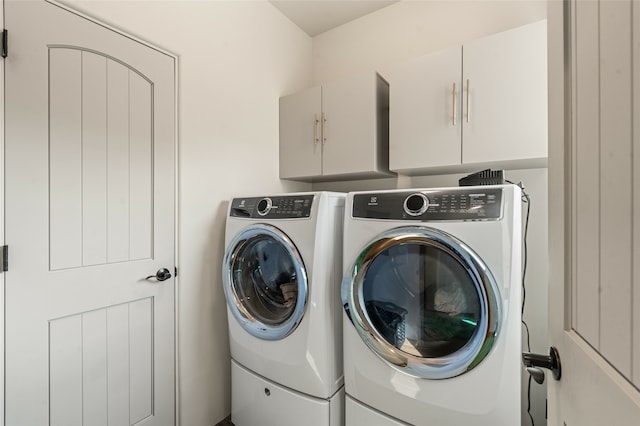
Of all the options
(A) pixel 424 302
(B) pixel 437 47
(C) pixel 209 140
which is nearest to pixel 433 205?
(A) pixel 424 302

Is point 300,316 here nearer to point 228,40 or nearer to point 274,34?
point 228,40

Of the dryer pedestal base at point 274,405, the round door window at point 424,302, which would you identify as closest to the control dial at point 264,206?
the round door window at point 424,302

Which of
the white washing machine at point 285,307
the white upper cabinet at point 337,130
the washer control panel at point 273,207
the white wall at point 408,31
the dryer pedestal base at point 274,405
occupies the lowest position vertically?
the dryer pedestal base at point 274,405

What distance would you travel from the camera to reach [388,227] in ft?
4.02

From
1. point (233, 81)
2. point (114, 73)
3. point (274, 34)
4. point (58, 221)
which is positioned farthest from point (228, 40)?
point (58, 221)

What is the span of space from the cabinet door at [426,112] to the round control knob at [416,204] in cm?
58

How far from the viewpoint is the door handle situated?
1.57 meters

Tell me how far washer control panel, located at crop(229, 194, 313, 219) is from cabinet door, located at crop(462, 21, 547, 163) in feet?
2.86

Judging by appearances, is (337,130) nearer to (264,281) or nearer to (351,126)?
(351,126)

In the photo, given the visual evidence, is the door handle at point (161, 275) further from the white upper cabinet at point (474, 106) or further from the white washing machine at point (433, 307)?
the white upper cabinet at point (474, 106)

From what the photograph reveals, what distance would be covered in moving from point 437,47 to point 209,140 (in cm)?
158

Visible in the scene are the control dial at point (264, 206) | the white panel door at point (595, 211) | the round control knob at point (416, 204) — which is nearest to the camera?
the white panel door at point (595, 211)

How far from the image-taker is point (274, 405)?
153cm

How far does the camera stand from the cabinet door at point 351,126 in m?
1.88
